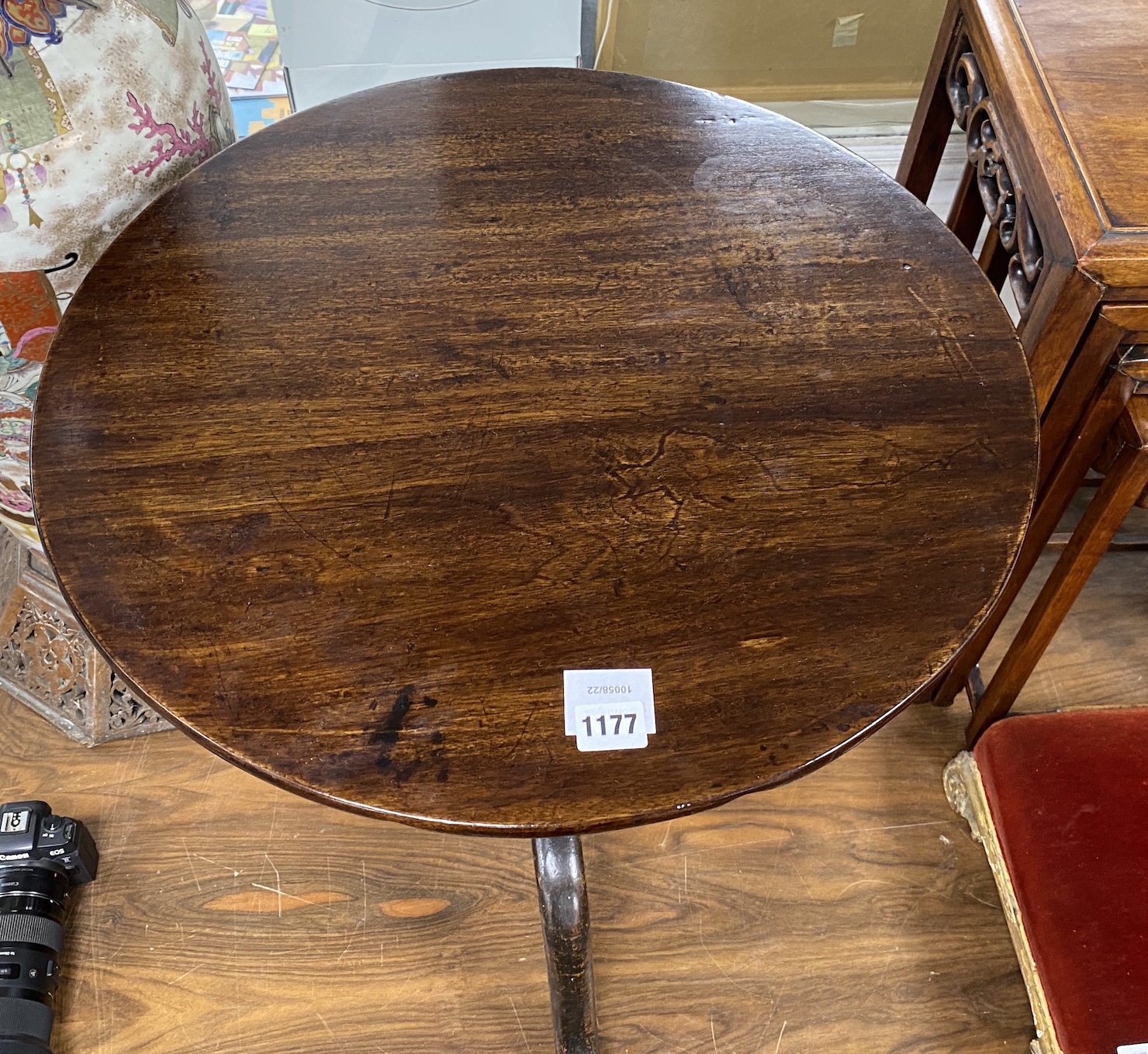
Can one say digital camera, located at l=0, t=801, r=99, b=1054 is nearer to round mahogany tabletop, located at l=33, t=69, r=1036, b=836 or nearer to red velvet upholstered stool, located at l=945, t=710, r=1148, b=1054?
round mahogany tabletop, located at l=33, t=69, r=1036, b=836

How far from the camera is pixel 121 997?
3.47ft

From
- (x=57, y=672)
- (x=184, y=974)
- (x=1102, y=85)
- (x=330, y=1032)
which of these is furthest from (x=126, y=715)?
(x=1102, y=85)

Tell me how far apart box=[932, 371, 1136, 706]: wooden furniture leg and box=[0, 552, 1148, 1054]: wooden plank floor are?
16cm

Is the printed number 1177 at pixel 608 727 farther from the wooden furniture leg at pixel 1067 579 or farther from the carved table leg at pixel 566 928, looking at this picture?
the wooden furniture leg at pixel 1067 579

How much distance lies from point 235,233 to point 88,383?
0.19 m

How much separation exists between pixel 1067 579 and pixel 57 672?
1.14 m

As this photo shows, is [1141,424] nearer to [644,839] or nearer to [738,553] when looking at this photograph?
[738,553]

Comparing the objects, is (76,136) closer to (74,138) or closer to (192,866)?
(74,138)

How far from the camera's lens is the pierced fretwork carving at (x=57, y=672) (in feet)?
4.04

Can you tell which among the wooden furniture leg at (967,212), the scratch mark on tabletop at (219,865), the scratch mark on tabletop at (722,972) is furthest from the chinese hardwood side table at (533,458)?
the scratch mark on tabletop at (219,865)

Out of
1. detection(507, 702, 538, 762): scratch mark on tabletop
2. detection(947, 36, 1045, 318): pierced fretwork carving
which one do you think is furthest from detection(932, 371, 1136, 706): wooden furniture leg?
detection(507, 702, 538, 762): scratch mark on tabletop

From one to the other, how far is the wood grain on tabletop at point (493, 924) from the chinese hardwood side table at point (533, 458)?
0.19 metres

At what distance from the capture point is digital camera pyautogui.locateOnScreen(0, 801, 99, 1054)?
987 mm

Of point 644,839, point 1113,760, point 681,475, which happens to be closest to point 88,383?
point 681,475
